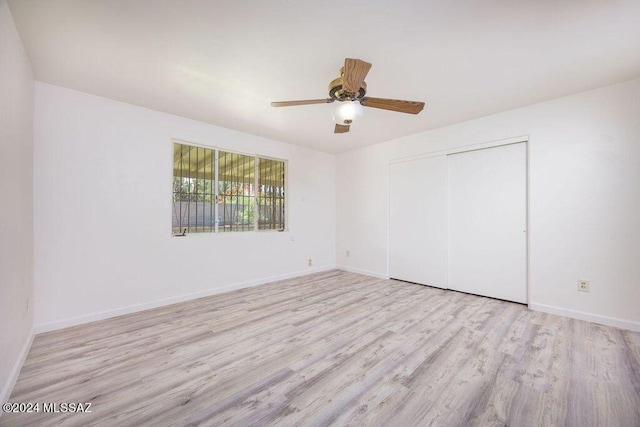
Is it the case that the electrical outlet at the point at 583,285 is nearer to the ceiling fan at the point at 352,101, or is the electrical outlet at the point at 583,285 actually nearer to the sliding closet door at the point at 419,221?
the sliding closet door at the point at 419,221

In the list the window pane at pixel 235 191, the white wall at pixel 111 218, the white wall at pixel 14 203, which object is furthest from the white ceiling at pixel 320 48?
the window pane at pixel 235 191

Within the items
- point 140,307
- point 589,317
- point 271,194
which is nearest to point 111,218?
point 140,307

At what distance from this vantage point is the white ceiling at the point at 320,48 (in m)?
1.65

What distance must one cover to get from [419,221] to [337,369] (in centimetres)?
298

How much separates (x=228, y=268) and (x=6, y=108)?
9.07 feet

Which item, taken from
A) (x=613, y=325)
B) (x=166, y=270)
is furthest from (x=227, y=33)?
(x=613, y=325)

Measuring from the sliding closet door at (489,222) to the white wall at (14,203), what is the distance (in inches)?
181

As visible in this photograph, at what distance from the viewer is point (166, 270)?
326cm

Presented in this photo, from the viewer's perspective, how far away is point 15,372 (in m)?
1.76

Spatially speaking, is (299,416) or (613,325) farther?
(613,325)

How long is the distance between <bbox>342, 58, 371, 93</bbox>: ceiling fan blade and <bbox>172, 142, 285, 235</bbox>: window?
2.60 m

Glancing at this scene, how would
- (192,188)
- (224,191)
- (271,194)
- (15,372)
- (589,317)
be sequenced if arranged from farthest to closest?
(271,194)
(224,191)
(192,188)
(589,317)
(15,372)

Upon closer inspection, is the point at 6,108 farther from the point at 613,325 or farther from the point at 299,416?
the point at 613,325

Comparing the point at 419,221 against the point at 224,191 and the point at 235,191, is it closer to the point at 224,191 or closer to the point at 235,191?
the point at 235,191
